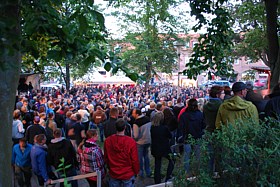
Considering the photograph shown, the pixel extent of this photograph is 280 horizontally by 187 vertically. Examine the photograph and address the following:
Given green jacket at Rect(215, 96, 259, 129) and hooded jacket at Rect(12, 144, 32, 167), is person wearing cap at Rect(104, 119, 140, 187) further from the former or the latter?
hooded jacket at Rect(12, 144, 32, 167)

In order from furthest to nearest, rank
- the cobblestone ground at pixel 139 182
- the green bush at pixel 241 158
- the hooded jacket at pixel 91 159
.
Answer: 1. the cobblestone ground at pixel 139 182
2. the hooded jacket at pixel 91 159
3. the green bush at pixel 241 158

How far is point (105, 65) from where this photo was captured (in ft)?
10.1

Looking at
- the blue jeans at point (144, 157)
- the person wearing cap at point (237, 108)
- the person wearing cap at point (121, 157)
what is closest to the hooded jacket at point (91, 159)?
the person wearing cap at point (121, 157)

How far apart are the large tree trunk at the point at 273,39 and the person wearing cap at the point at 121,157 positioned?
4.21 metres

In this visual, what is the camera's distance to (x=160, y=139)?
655cm

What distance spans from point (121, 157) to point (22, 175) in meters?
2.76

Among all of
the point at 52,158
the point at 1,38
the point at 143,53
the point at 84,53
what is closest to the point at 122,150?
the point at 52,158

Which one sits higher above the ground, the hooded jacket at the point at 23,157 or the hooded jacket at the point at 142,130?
the hooded jacket at the point at 142,130

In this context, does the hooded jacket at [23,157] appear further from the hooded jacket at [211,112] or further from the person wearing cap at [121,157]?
the hooded jacket at [211,112]

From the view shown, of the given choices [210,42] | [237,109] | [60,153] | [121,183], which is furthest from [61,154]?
[210,42]

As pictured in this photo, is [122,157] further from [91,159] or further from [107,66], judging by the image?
[107,66]

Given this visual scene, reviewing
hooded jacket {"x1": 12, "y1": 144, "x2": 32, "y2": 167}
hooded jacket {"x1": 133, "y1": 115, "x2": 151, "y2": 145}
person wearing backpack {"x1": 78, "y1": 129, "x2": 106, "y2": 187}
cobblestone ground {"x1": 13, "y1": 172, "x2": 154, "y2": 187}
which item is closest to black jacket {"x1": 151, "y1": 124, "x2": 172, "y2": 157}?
hooded jacket {"x1": 133, "y1": 115, "x2": 151, "y2": 145}

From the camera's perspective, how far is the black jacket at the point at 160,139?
21.4 ft

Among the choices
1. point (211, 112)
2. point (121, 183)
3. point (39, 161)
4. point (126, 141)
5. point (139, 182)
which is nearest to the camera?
point (126, 141)
